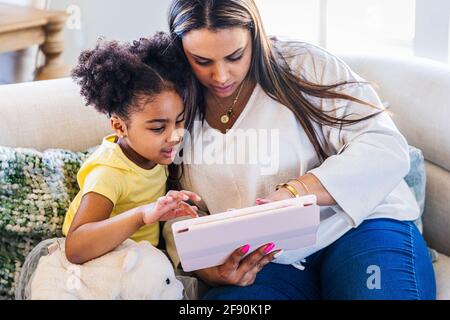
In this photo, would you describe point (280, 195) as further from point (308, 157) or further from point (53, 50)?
point (53, 50)

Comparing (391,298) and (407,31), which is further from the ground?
(407,31)

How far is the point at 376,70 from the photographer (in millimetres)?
1624

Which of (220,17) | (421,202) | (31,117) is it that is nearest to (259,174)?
(220,17)

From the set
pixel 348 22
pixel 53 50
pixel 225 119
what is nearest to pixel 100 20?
pixel 53 50

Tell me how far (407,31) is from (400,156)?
3.24 feet

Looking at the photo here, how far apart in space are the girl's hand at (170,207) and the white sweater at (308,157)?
0.21m

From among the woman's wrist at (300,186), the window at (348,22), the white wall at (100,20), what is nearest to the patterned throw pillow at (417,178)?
the woman's wrist at (300,186)

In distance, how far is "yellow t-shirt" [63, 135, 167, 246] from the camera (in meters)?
1.13

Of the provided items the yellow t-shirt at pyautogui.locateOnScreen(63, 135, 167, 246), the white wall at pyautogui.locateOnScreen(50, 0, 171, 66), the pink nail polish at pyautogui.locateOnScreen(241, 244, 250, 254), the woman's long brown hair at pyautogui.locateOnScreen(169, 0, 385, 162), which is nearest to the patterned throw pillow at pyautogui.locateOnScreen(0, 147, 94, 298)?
the yellow t-shirt at pyautogui.locateOnScreen(63, 135, 167, 246)

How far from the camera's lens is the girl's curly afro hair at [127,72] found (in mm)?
1124

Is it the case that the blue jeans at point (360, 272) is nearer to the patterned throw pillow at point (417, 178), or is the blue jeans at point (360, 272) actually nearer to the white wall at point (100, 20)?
the patterned throw pillow at point (417, 178)

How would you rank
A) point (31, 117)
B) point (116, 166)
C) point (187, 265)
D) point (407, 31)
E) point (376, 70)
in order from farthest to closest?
A: point (407, 31)
point (376, 70)
point (31, 117)
point (116, 166)
point (187, 265)

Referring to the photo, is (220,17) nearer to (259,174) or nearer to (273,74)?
(273,74)
